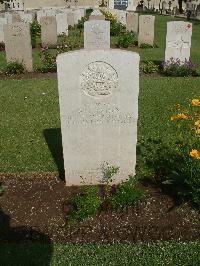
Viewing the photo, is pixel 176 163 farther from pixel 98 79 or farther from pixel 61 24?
pixel 61 24

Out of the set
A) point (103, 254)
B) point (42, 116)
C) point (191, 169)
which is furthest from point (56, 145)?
point (103, 254)

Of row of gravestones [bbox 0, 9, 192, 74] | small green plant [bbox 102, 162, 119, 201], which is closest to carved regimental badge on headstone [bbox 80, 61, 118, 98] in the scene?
small green plant [bbox 102, 162, 119, 201]

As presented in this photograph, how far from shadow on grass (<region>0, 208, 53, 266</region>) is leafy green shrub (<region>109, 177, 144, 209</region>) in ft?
3.10

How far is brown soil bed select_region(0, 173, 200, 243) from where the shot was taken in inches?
173

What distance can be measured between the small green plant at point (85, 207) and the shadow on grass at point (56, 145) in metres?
0.95

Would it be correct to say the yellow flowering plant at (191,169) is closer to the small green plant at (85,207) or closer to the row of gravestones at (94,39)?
the small green plant at (85,207)

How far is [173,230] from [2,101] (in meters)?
6.42

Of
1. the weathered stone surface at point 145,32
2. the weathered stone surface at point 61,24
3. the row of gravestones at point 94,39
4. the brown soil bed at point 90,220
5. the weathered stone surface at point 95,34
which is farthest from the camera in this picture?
the weathered stone surface at point 61,24

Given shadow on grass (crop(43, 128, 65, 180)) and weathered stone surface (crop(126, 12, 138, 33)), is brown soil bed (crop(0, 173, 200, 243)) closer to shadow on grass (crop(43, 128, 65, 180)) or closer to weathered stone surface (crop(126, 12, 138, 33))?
shadow on grass (crop(43, 128, 65, 180))

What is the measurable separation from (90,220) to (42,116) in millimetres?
4203

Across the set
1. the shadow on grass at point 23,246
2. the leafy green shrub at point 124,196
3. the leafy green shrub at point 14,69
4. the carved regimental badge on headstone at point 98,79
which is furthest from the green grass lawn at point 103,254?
the leafy green shrub at point 14,69

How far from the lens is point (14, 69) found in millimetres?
12609

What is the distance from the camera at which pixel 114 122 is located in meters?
4.95

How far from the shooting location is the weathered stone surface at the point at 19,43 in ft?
40.5
